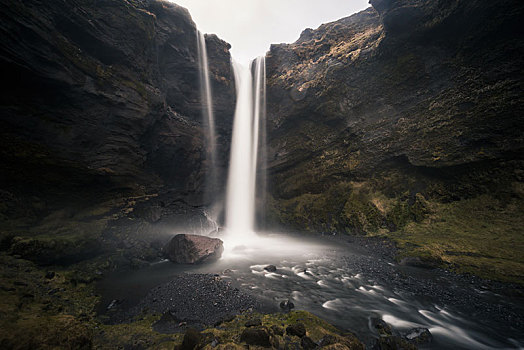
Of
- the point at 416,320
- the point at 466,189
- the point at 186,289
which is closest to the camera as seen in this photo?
the point at 416,320

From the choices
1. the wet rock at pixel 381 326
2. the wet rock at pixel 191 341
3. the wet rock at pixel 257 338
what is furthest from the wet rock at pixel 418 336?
the wet rock at pixel 191 341

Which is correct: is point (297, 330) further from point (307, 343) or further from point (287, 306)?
point (287, 306)

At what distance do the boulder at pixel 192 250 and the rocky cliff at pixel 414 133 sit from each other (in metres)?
12.2

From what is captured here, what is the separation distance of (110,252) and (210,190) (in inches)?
505

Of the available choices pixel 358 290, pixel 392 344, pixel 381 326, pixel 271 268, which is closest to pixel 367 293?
pixel 358 290

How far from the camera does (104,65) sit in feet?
45.6

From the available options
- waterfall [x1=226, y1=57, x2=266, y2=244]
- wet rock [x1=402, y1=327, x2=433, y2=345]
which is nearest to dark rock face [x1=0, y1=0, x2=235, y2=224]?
waterfall [x1=226, y1=57, x2=266, y2=244]

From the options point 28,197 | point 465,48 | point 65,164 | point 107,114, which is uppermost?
point 465,48

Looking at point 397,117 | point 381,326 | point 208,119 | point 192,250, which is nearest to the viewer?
point 381,326

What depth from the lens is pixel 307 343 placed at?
16.0 feet

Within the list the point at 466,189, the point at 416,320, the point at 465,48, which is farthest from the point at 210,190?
the point at 465,48

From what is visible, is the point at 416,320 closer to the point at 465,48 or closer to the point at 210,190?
the point at 465,48

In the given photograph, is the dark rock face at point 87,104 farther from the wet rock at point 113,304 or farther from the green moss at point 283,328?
the green moss at point 283,328

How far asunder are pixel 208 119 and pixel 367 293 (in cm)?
2417
